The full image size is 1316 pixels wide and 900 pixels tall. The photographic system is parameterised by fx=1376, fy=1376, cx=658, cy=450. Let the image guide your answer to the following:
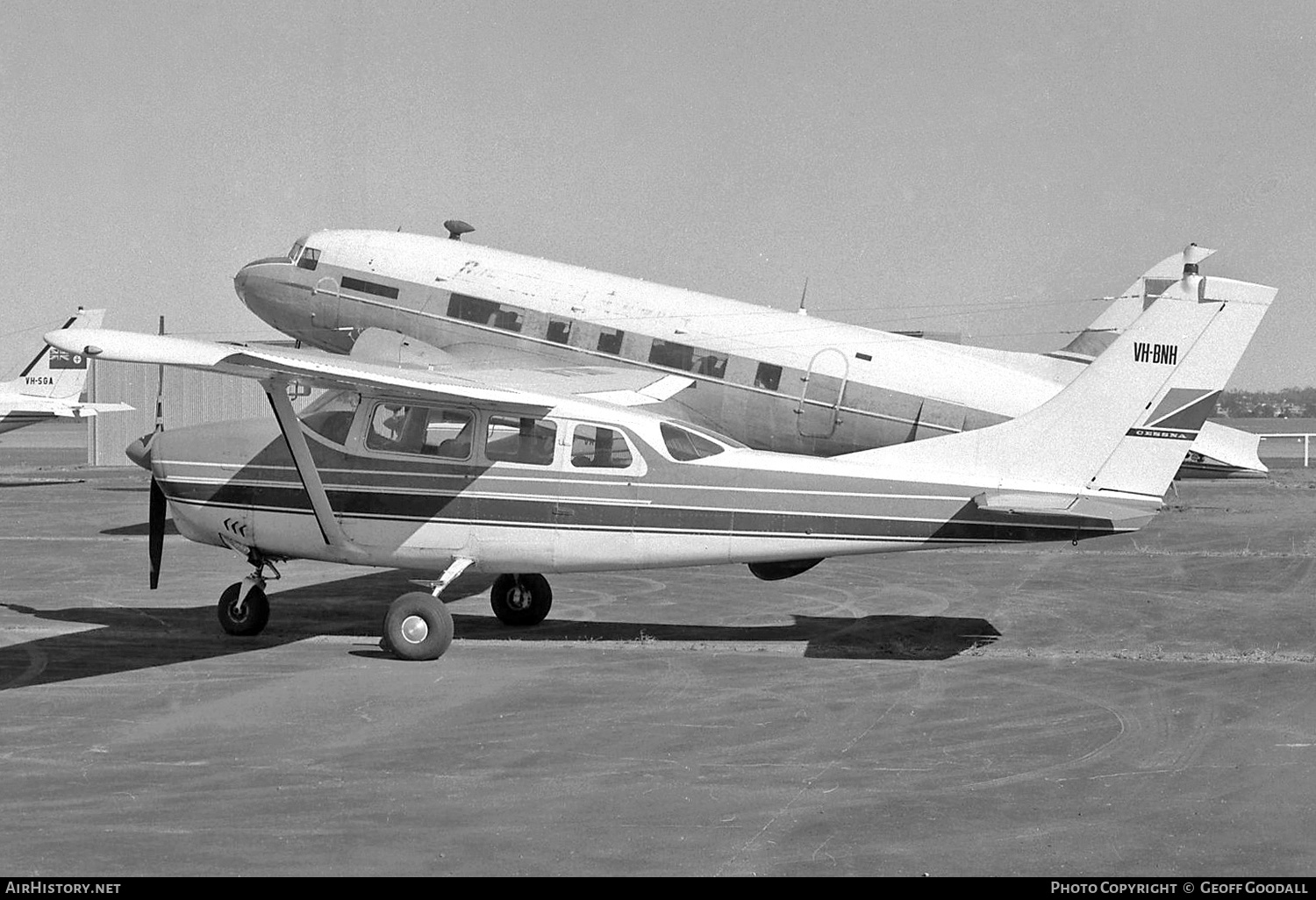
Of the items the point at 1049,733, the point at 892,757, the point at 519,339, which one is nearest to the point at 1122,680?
the point at 1049,733

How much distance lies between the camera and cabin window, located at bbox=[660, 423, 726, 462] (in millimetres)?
13258

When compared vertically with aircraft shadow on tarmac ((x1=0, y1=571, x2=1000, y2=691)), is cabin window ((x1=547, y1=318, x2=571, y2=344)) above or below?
above

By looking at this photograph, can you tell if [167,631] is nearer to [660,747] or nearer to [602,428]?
[602,428]

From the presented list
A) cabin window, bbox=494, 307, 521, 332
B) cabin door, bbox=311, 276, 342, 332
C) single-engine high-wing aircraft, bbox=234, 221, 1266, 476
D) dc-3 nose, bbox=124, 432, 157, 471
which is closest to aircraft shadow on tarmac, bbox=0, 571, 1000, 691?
dc-3 nose, bbox=124, 432, 157, 471

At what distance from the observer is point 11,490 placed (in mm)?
37625

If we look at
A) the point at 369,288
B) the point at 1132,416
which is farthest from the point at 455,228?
the point at 1132,416

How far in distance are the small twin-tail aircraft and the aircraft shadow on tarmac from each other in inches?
30.8

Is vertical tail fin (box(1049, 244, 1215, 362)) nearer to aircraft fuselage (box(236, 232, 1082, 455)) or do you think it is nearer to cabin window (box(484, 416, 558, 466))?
aircraft fuselage (box(236, 232, 1082, 455))

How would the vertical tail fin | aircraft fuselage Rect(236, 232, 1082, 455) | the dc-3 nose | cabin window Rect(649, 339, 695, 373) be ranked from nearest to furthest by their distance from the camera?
the dc-3 nose < aircraft fuselage Rect(236, 232, 1082, 455) < cabin window Rect(649, 339, 695, 373) < the vertical tail fin

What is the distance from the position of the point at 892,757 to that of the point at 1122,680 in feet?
12.0

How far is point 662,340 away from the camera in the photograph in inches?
845

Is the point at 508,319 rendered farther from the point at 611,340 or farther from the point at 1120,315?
the point at 1120,315

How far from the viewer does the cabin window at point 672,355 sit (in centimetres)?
2136

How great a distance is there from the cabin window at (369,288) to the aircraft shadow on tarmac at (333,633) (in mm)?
7132
